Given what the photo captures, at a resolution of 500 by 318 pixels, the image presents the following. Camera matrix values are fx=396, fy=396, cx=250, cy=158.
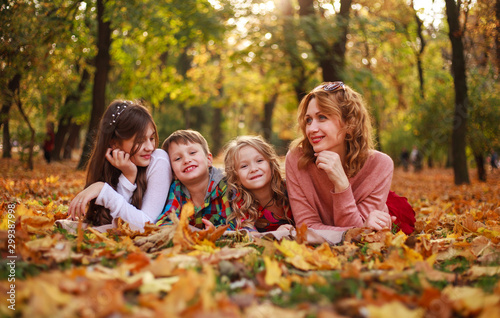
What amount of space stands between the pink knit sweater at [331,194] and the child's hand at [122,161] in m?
1.33

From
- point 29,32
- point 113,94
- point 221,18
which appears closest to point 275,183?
point 29,32

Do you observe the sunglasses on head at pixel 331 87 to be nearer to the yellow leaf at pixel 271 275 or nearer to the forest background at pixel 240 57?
the forest background at pixel 240 57

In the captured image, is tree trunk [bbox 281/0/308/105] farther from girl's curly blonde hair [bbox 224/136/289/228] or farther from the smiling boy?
the smiling boy

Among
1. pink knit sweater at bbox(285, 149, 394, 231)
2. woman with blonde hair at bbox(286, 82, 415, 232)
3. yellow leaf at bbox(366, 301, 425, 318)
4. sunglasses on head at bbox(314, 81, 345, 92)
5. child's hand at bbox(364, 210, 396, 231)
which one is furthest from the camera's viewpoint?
sunglasses on head at bbox(314, 81, 345, 92)

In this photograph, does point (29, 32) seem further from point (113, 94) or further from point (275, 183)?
point (113, 94)

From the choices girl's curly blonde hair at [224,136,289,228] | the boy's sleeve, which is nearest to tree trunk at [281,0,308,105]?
girl's curly blonde hair at [224,136,289,228]

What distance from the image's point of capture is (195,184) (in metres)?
3.52

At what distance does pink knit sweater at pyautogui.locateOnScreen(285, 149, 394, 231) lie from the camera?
3092 millimetres

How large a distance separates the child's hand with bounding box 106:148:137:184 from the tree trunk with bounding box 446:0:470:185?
26.1ft

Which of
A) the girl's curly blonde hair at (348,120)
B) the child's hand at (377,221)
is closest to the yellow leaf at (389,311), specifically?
the child's hand at (377,221)

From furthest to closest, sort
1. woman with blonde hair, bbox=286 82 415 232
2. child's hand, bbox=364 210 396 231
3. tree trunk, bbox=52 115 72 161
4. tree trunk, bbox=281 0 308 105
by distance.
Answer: tree trunk, bbox=52 115 72 161 < tree trunk, bbox=281 0 308 105 < woman with blonde hair, bbox=286 82 415 232 < child's hand, bbox=364 210 396 231

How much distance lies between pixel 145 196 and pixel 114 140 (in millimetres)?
598

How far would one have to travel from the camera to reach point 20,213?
246 centimetres

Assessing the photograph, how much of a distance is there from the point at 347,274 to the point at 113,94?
1760cm
